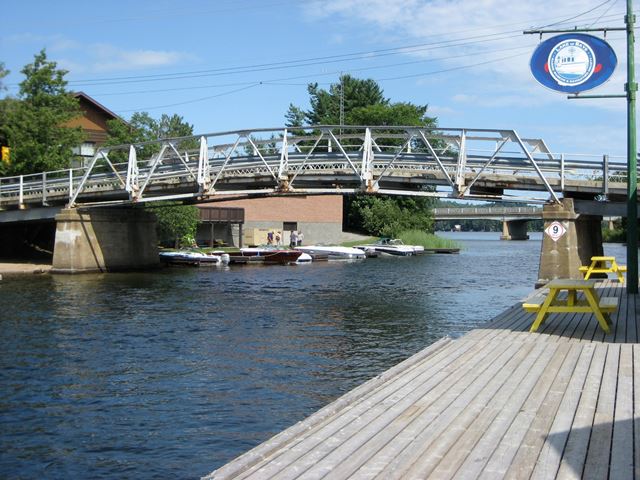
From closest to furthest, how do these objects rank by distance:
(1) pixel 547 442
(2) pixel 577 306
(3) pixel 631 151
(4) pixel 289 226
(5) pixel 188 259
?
(1) pixel 547 442
(2) pixel 577 306
(3) pixel 631 151
(5) pixel 188 259
(4) pixel 289 226

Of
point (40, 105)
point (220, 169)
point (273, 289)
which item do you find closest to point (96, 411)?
point (273, 289)

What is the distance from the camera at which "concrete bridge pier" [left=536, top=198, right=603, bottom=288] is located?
91.9 ft

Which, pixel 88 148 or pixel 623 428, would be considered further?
pixel 88 148

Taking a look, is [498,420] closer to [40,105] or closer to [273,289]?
[273,289]

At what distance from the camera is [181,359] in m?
16.7

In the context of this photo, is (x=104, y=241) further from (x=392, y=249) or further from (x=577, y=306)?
(x=577, y=306)

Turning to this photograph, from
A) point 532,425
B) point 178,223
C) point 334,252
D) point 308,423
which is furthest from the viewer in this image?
point 334,252

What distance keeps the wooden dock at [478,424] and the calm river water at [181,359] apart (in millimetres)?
2588

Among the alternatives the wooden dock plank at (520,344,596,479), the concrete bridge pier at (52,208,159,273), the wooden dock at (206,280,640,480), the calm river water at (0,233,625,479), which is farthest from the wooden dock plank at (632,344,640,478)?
the concrete bridge pier at (52,208,159,273)

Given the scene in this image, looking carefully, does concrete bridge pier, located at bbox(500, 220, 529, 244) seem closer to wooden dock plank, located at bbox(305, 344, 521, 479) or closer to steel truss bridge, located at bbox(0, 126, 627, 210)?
steel truss bridge, located at bbox(0, 126, 627, 210)

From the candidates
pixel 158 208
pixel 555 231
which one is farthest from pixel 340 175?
pixel 158 208

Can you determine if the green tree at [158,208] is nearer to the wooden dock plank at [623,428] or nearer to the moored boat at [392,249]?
the moored boat at [392,249]

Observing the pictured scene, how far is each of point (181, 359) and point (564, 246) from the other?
16.9 m

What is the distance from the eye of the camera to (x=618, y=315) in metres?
16.0
